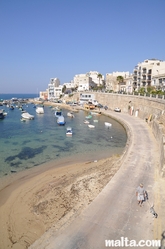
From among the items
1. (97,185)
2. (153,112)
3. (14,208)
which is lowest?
(14,208)

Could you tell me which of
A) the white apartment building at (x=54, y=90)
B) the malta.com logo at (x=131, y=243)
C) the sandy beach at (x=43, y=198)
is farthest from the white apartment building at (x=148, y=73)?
the malta.com logo at (x=131, y=243)

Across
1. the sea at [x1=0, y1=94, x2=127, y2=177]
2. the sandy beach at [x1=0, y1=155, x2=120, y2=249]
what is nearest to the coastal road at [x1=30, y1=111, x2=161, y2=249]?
the sandy beach at [x1=0, y1=155, x2=120, y2=249]

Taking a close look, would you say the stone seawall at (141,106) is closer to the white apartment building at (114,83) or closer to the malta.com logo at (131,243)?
the malta.com logo at (131,243)

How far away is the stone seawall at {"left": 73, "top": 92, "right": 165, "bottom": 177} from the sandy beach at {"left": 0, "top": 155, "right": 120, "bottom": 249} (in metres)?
9.25

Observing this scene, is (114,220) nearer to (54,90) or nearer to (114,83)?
(114,83)

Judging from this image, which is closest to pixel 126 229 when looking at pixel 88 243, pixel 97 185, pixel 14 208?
pixel 88 243

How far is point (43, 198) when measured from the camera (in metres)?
15.1

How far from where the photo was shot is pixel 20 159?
24.2 m

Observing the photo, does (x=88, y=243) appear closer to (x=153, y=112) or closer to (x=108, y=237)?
(x=108, y=237)

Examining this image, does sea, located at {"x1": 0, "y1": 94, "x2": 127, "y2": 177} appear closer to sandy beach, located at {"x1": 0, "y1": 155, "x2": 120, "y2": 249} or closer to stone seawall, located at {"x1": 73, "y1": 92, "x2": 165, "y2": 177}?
sandy beach, located at {"x1": 0, "y1": 155, "x2": 120, "y2": 249}

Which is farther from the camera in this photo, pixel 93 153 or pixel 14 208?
pixel 93 153

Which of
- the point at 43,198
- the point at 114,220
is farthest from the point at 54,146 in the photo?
the point at 114,220

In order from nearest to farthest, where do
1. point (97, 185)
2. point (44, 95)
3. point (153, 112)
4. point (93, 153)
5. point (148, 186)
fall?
point (148, 186) < point (97, 185) < point (93, 153) < point (153, 112) < point (44, 95)

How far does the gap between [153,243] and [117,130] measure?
109ft
